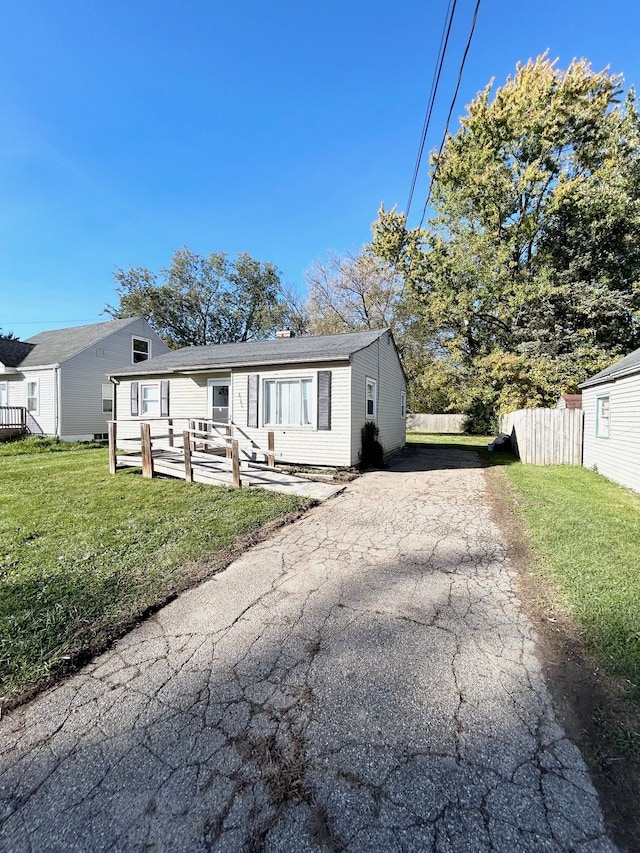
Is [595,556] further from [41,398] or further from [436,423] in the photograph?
[436,423]

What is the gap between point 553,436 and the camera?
10383 millimetres

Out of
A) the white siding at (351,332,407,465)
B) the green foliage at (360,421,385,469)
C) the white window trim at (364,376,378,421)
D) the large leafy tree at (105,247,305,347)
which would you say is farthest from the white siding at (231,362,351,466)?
the large leafy tree at (105,247,305,347)

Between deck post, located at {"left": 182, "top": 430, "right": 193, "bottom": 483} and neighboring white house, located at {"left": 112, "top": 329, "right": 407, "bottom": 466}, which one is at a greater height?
neighboring white house, located at {"left": 112, "top": 329, "right": 407, "bottom": 466}

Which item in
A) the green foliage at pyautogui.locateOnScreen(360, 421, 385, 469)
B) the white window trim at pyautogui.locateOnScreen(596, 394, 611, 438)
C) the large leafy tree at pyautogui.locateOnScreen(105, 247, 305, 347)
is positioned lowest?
the green foliage at pyautogui.locateOnScreen(360, 421, 385, 469)

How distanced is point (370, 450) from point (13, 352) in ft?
61.4

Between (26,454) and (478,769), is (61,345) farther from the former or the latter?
(478,769)

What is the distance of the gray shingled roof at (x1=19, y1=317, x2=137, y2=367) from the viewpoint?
16.5 meters

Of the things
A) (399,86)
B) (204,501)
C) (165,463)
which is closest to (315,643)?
(204,501)

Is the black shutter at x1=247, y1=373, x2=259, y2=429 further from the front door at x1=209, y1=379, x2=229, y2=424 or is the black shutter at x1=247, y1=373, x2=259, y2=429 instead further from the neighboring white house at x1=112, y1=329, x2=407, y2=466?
the front door at x1=209, y1=379, x2=229, y2=424

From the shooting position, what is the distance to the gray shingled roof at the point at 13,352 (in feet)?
56.1

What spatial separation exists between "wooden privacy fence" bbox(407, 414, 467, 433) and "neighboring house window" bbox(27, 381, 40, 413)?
22.4 metres

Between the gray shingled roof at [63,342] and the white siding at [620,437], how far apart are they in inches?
763

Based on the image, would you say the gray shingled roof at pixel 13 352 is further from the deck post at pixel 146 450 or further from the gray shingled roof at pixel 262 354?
the deck post at pixel 146 450

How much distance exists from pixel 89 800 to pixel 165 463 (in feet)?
23.6
